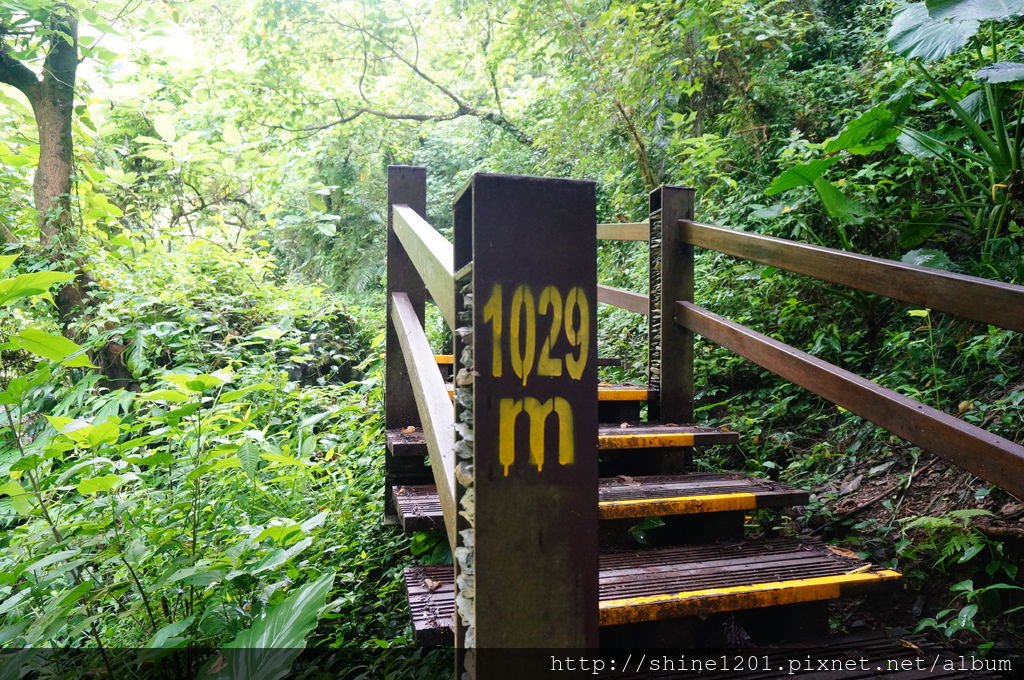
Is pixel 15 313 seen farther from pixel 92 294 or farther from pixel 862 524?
pixel 862 524

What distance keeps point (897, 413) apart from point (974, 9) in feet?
6.05

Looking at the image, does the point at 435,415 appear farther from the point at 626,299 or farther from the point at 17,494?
the point at 626,299

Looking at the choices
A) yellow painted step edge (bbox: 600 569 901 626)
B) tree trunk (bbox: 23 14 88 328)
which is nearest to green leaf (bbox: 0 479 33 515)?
yellow painted step edge (bbox: 600 569 901 626)

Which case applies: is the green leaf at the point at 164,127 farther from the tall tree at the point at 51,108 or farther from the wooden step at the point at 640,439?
the wooden step at the point at 640,439

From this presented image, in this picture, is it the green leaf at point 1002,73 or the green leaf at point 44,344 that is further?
the green leaf at point 1002,73

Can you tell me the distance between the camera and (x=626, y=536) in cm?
204

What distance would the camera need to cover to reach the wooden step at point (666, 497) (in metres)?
1.96

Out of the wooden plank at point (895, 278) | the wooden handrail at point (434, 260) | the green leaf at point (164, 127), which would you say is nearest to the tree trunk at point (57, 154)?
the green leaf at point (164, 127)

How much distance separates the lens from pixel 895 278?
1785mm

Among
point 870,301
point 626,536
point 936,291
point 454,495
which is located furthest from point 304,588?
point 870,301

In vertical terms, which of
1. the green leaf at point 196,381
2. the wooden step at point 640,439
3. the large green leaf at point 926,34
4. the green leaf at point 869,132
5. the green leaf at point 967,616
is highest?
the large green leaf at point 926,34

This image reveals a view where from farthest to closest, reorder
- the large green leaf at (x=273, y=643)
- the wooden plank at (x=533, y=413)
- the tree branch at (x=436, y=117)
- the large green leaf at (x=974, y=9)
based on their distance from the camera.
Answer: the tree branch at (x=436, y=117), the large green leaf at (x=974, y=9), the large green leaf at (x=273, y=643), the wooden plank at (x=533, y=413)

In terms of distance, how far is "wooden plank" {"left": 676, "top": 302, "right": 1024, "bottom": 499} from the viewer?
1445 mm

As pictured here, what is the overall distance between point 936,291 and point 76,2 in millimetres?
4476
